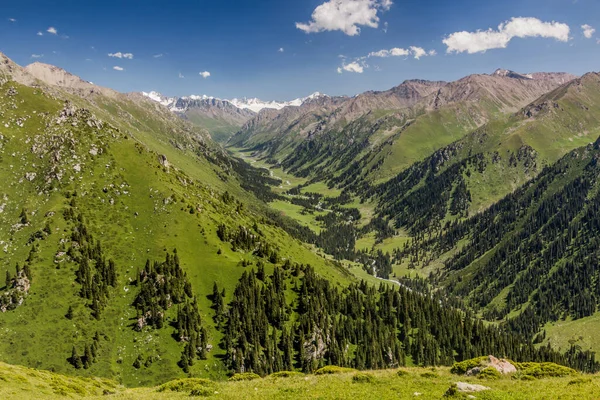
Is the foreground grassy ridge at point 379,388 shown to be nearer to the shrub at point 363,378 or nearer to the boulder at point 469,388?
the shrub at point 363,378

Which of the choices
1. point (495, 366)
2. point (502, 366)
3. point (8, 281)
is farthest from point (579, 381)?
point (8, 281)

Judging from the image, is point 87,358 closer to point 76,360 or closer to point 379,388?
point 76,360

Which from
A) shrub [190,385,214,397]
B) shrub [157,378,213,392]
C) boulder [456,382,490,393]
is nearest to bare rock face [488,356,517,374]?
boulder [456,382,490,393]

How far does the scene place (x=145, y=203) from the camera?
19388cm

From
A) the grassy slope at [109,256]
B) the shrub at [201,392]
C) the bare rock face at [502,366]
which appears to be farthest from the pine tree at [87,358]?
the bare rock face at [502,366]

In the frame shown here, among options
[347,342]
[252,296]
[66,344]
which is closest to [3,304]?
[66,344]

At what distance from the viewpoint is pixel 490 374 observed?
4344cm

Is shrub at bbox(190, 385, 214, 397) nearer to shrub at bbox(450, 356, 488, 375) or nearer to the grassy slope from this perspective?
shrub at bbox(450, 356, 488, 375)

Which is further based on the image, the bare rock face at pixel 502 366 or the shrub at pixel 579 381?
the bare rock face at pixel 502 366

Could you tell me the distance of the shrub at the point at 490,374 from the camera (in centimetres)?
4306

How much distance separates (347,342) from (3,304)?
14041 centimetres

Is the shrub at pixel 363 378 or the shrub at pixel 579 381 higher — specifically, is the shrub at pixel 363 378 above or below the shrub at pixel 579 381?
below

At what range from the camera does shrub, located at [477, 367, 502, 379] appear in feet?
141

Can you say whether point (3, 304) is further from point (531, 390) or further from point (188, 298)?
point (531, 390)
